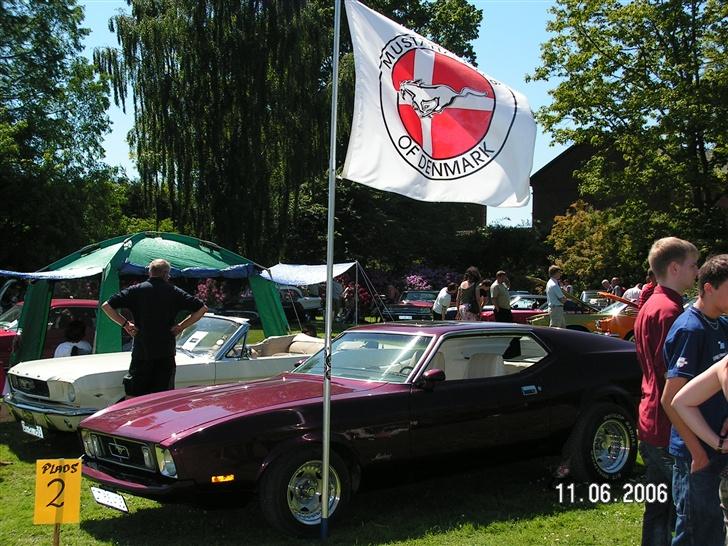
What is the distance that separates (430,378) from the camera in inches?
214

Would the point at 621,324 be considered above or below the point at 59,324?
Answer: below

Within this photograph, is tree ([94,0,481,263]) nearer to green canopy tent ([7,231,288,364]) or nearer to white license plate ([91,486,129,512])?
green canopy tent ([7,231,288,364])

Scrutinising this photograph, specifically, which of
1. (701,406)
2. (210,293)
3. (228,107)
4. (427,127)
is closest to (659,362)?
(701,406)

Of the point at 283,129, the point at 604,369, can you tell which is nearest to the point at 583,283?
the point at 283,129

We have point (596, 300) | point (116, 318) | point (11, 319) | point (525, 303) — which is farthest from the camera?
point (525, 303)

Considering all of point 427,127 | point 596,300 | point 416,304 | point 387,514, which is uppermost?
point 427,127

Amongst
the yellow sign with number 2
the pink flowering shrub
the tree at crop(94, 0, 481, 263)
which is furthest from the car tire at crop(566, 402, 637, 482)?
the pink flowering shrub

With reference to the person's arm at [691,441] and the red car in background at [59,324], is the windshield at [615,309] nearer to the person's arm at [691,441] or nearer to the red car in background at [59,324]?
the red car in background at [59,324]

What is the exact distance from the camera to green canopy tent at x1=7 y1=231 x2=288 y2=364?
392 inches

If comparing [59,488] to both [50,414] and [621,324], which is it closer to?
[50,414]

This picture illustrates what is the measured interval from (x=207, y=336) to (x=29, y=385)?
1.89 meters

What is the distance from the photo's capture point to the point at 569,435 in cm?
620

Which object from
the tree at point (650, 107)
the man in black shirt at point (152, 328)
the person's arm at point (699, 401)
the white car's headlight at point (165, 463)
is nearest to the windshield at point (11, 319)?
the man in black shirt at point (152, 328)

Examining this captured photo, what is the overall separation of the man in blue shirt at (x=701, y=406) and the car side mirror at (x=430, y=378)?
2062 mm
